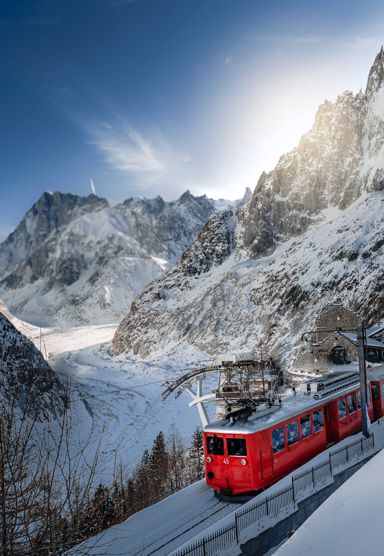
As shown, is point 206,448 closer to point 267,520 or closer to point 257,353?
point 267,520

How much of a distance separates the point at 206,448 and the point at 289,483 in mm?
3408

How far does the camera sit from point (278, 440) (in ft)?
54.9

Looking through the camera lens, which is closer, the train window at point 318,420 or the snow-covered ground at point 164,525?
the snow-covered ground at point 164,525

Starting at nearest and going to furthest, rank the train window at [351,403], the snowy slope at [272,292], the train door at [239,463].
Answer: the train door at [239,463]
the train window at [351,403]
the snowy slope at [272,292]

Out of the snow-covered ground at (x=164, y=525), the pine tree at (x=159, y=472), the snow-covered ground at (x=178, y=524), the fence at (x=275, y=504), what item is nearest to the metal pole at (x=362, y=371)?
the fence at (x=275, y=504)

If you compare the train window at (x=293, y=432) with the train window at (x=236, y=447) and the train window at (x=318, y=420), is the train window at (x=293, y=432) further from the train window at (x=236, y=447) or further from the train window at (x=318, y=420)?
the train window at (x=236, y=447)

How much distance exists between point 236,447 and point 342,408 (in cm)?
824

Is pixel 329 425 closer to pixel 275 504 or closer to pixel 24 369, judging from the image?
pixel 275 504

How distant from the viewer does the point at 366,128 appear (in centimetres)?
10975

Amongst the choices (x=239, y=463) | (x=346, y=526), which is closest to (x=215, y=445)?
(x=239, y=463)

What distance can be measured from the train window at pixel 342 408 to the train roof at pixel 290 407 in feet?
1.47

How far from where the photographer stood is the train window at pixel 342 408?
21.2 m

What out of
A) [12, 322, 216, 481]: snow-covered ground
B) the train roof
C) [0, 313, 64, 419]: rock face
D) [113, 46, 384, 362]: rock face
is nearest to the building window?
[113, 46, 384, 362]: rock face

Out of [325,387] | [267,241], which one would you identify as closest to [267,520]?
[325,387]
